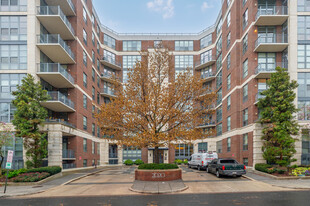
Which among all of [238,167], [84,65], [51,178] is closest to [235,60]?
[238,167]

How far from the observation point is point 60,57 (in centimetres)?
2972

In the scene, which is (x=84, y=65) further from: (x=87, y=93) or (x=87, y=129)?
(x=87, y=129)

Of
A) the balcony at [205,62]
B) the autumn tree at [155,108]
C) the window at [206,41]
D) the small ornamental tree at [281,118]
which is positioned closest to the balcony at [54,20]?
the autumn tree at [155,108]

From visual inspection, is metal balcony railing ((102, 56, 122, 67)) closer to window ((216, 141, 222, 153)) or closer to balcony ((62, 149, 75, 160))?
balcony ((62, 149, 75, 160))

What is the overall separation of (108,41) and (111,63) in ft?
17.7

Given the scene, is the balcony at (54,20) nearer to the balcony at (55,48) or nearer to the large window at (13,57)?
the balcony at (55,48)

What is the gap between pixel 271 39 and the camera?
28969 millimetres

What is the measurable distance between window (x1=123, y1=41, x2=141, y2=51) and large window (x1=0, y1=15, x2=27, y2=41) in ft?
90.4

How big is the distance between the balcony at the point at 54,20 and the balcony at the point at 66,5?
1117mm

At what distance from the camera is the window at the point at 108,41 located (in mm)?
50000

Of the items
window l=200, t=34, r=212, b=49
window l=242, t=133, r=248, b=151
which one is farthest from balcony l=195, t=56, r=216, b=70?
window l=242, t=133, r=248, b=151

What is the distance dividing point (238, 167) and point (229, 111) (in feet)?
54.9

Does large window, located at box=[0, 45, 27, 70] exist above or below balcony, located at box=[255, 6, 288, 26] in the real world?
below

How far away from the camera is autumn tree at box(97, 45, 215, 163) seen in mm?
19656
